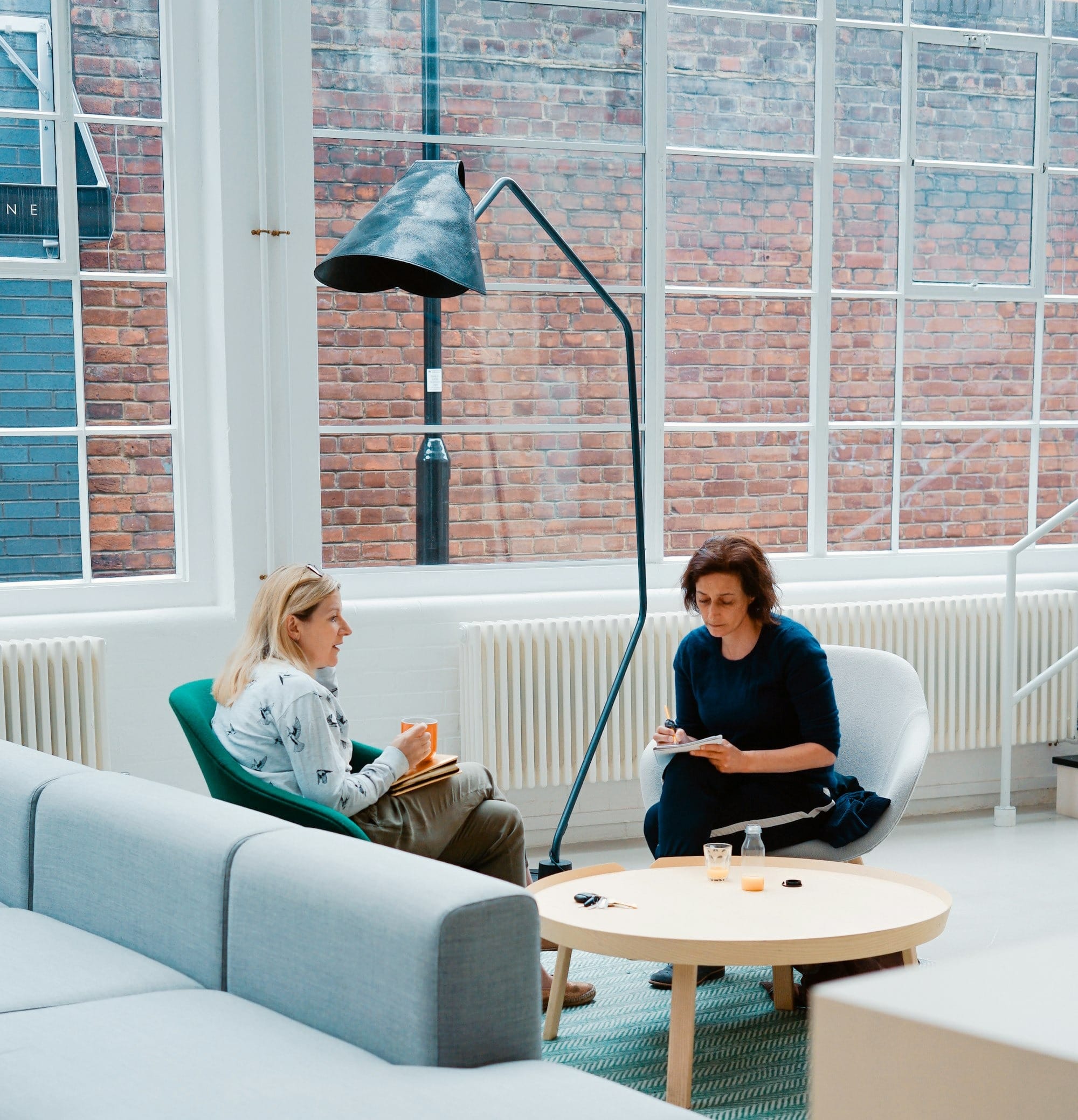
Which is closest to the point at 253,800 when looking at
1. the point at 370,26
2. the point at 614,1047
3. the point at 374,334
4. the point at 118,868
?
the point at 118,868

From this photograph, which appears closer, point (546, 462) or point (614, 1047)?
point (614, 1047)

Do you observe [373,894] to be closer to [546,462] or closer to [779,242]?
[546,462]

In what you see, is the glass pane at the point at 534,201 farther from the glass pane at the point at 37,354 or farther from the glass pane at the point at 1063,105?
the glass pane at the point at 1063,105

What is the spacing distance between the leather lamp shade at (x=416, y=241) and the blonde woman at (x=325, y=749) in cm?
78

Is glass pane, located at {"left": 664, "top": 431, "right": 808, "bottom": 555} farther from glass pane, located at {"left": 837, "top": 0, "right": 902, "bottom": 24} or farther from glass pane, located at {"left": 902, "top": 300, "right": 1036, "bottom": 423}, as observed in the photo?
glass pane, located at {"left": 837, "top": 0, "right": 902, "bottom": 24}

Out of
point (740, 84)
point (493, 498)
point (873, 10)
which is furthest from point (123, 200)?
point (873, 10)

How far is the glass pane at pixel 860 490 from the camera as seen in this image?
507 centimetres

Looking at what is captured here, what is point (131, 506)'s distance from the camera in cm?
429

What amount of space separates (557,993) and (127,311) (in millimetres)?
2499

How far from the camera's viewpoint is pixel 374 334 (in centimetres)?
443

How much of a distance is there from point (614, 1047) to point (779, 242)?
3041mm

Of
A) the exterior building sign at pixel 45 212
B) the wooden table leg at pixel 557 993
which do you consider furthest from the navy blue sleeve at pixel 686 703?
the exterior building sign at pixel 45 212

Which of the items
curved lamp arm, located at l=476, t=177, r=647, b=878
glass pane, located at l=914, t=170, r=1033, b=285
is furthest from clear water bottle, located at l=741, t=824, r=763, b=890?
glass pane, located at l=914, t=170, r=1033, b=285

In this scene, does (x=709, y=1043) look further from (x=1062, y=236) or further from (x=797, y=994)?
(x=1062, y=236)
